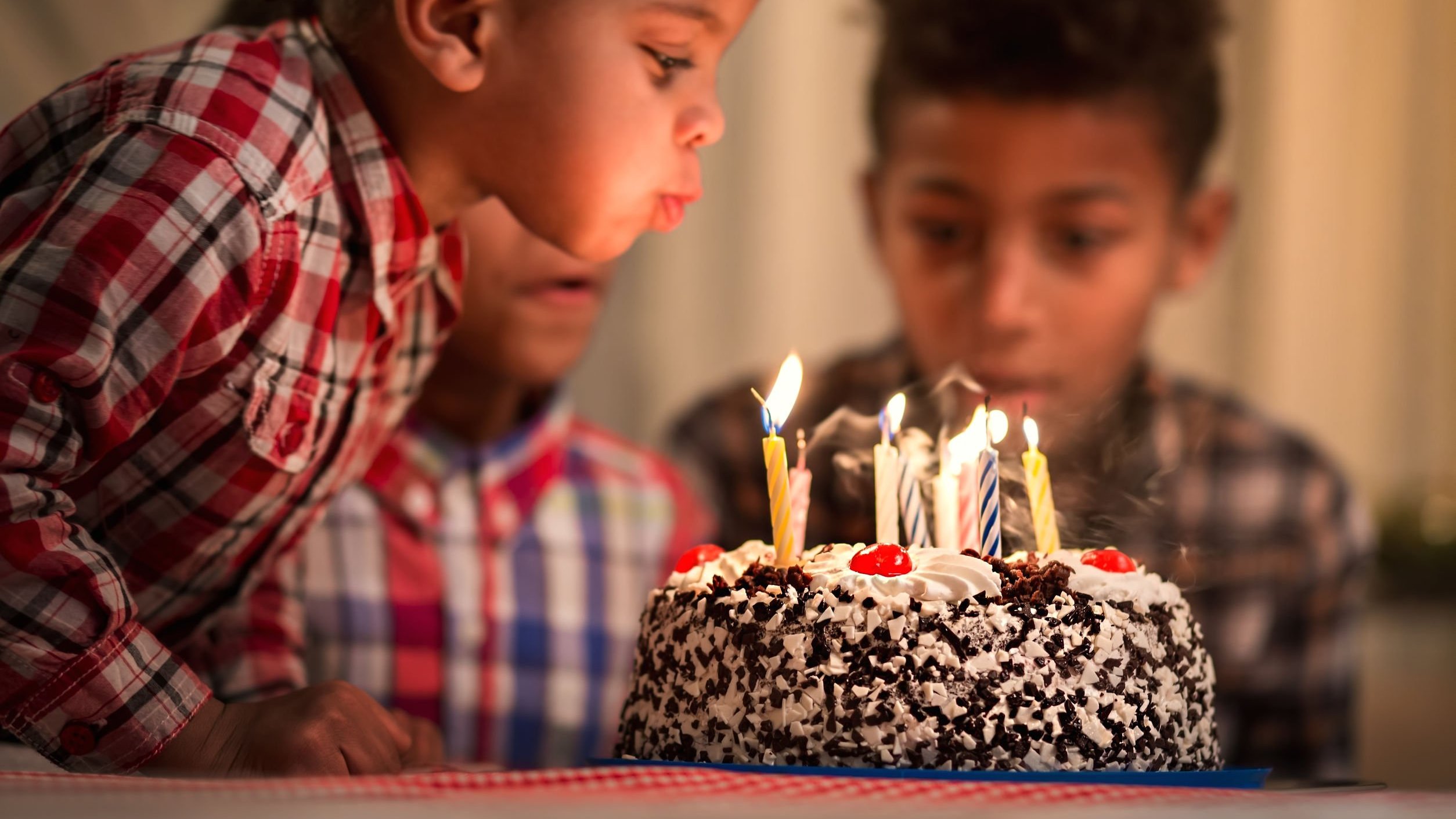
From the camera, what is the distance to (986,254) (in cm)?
178

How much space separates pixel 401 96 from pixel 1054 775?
2.32 ft

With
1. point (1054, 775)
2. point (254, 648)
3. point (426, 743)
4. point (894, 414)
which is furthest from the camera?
point (254, 648)

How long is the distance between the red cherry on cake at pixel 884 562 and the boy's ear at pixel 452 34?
0.47m

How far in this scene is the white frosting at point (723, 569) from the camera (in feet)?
3.00

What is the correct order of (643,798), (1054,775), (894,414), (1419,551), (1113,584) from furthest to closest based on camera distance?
(1419,551) < (894,414) < (1113,584) < (1054,775) < (643,798)

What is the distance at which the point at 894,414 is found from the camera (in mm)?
989

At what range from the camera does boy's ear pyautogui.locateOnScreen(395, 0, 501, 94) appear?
1.00m

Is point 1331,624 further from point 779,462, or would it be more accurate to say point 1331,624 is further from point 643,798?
point 643,798

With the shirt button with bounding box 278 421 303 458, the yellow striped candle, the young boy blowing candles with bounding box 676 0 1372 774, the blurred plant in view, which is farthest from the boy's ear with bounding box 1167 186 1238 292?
the shirt button with bounding box 278 421 303 458

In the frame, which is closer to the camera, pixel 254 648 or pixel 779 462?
pixel 779 462

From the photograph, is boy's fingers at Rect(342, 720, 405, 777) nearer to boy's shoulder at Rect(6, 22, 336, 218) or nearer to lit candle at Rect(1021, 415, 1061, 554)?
boy's shoulder at Rect(6, 22, 336, 218)

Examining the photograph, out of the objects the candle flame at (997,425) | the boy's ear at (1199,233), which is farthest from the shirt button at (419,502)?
the boy's ear at (1199,233)

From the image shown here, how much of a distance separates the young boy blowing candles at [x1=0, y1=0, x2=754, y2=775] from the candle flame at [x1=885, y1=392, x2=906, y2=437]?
243 millimetres

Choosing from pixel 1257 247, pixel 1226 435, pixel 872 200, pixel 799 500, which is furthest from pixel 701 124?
pixel 1257 247
